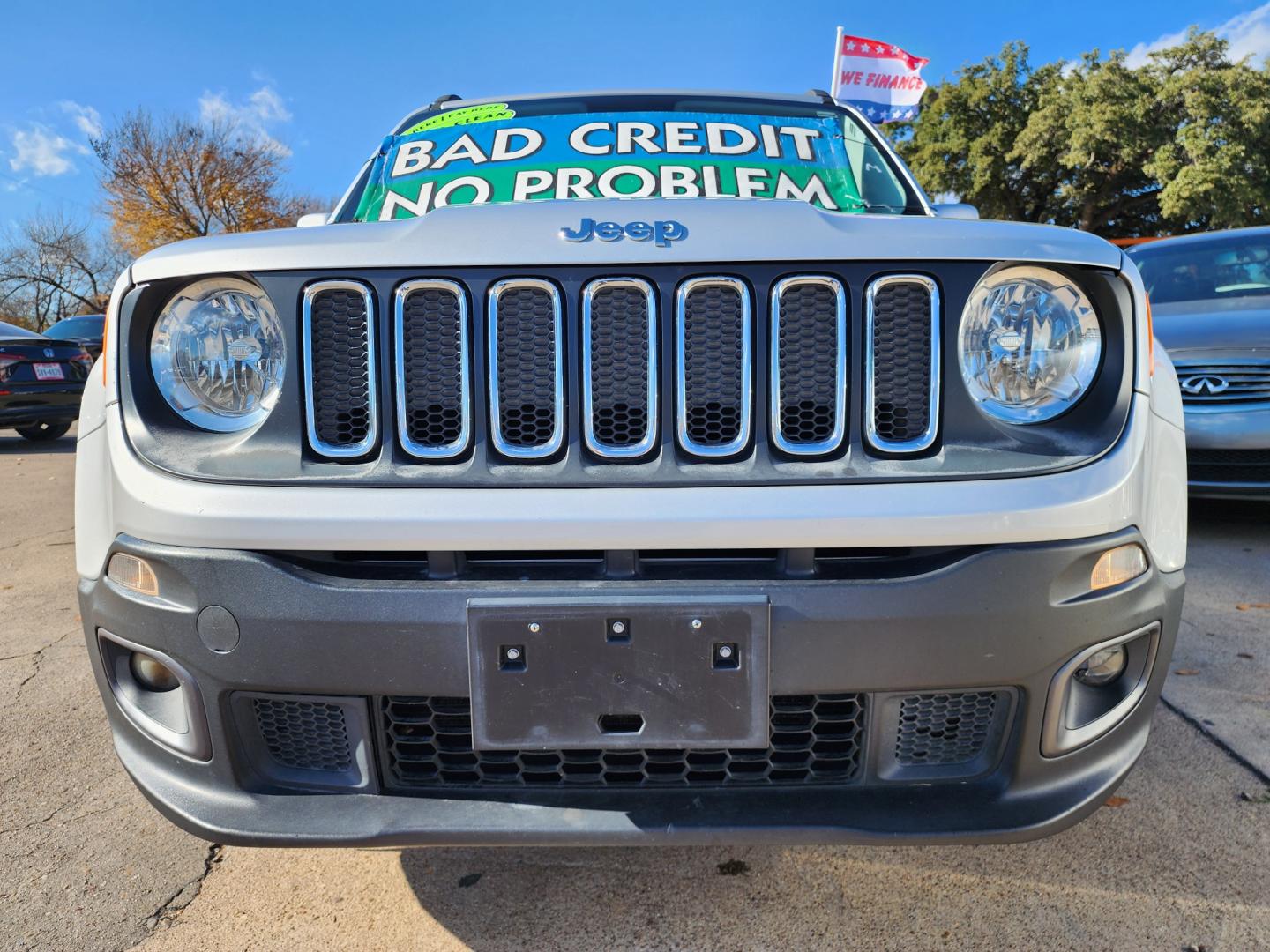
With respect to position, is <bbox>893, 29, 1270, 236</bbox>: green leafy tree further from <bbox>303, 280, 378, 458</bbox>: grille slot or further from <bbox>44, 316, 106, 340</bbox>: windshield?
<bbox>303, 280, 378, 458</bbox>: grille slot

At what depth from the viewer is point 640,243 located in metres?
1.37

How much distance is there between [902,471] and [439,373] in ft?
2.52

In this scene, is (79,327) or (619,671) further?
(79,327)

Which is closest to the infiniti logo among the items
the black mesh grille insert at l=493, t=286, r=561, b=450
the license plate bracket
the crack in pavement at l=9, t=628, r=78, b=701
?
the black mesh grille insert at l=493, t=286, r=561, b=450

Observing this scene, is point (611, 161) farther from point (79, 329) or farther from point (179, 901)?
point (79, 329)

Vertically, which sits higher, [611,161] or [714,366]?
[611,161]

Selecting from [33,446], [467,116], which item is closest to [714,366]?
[467,116]

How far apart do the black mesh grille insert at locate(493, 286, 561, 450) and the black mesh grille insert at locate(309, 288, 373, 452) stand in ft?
0.74

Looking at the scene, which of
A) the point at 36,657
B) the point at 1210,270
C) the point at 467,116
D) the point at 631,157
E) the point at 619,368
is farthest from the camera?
the point at 1210,270

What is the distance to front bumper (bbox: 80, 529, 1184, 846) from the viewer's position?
1288 millimetres

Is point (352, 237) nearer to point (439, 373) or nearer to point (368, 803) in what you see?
point (439, 373)

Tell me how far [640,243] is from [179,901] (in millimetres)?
1586

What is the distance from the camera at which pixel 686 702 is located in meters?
1.31

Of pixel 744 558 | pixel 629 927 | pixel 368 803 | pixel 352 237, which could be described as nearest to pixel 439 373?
pixel 352 237
